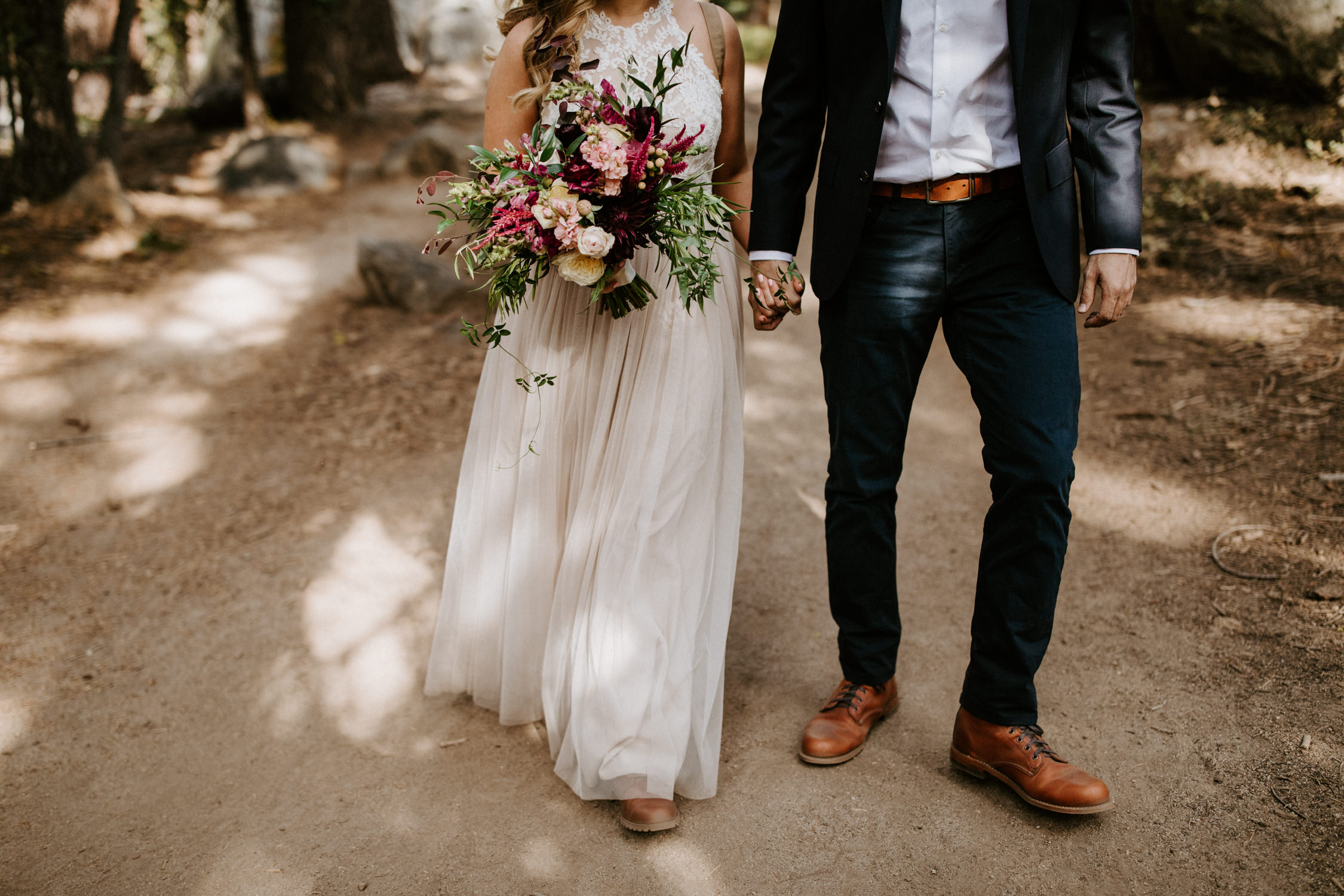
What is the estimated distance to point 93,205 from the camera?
7531 mm

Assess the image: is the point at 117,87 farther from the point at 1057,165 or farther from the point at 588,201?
the point at 1057,165

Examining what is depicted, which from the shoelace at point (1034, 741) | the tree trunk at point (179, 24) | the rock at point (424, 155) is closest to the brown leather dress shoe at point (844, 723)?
the shoelace at point (1034, 741)

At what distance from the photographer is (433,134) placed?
9461 mm

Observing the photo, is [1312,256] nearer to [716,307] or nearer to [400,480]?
[716,307]

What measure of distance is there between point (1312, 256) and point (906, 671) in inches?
178

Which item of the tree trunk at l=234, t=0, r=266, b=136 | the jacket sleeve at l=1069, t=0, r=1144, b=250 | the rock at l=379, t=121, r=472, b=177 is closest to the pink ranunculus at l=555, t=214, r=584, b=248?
the jacket sleeve at l=1069, t=0, r=1144, b=250

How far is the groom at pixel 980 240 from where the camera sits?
2.29m

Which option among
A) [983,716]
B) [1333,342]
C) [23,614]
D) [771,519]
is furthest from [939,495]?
[23,614]

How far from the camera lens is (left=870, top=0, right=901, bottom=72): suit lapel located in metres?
2.29

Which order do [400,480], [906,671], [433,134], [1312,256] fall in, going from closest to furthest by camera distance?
[906,671], [400,480], [1312,256], [433,134]

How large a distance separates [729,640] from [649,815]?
1.00 m

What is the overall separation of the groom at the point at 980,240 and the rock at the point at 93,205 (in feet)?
23.2

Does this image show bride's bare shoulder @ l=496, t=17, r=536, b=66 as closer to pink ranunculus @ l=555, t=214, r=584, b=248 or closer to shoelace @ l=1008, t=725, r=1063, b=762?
pink ranunculus @ l=555, t=214, r=584, b=248

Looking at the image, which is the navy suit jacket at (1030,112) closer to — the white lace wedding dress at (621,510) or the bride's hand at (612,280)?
the white lace wedding dress at (621,510)
